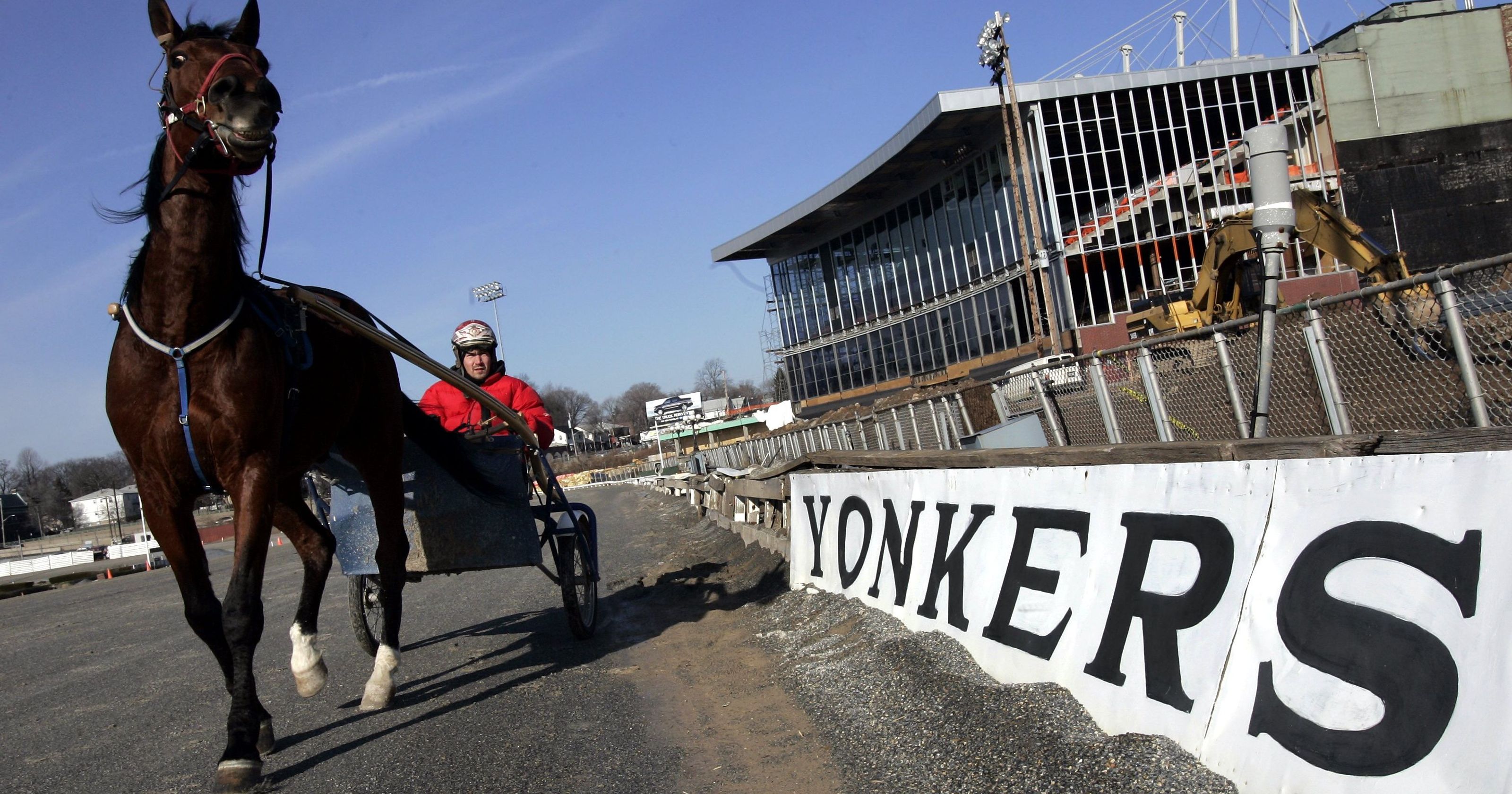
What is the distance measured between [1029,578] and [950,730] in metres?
0.83

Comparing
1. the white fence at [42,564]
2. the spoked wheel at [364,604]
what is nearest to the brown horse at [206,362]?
the spoked wheel at [364,604]

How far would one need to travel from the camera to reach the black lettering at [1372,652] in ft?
9.17

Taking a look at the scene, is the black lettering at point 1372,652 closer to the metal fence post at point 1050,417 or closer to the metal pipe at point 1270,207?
the metal pipe at point 1270,207

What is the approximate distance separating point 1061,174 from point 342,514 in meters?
37.7

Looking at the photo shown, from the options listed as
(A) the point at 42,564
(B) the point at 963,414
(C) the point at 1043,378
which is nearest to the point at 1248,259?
(B) the point at 963,414

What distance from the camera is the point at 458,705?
5.93m

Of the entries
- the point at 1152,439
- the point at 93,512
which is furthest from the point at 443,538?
the point at 93,512

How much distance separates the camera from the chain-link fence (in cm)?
611

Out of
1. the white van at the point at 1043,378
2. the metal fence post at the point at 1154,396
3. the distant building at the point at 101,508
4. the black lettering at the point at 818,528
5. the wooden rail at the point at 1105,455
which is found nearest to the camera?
the wooden rail at the point at 1105,455

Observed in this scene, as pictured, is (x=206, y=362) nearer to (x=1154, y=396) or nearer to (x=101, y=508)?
(x=1154, y=396)

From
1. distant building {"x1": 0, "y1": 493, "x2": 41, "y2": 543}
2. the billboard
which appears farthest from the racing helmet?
distant building {"x1": 0, "y1": 493, "x2": 41, "y2": 543}

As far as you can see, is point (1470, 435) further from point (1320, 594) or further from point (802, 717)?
point (802, 717)

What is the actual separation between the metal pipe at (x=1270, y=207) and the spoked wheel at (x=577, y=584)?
15.5 feet

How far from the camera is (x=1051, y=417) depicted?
495 inches
